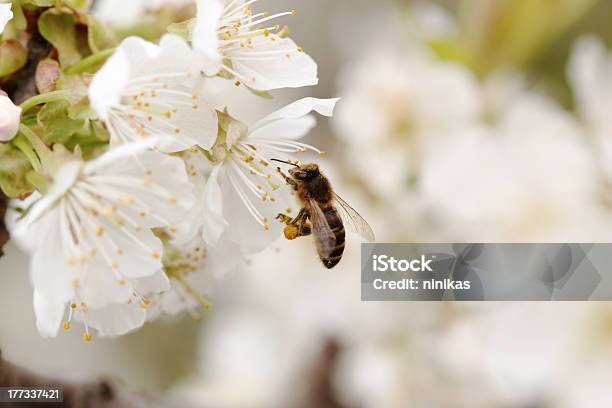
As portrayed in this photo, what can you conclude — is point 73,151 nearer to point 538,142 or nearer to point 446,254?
point 446,254

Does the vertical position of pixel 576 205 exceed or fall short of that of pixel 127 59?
it falls short

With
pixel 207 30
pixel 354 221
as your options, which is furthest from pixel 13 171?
pixel 354 221

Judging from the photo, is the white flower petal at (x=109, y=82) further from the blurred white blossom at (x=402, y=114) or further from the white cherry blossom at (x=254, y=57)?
the blurred white blossom at (x=402, y=114)

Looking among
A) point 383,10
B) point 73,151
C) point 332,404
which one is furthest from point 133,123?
point 383,10

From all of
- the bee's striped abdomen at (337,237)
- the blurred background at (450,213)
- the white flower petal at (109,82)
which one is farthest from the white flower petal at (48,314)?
the blurred background at (450,213)

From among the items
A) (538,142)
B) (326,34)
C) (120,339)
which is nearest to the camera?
(538,142)

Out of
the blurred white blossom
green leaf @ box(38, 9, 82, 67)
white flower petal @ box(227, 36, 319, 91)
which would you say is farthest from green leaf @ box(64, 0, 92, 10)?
the blurred white blossom

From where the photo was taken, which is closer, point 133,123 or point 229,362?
point 133,123

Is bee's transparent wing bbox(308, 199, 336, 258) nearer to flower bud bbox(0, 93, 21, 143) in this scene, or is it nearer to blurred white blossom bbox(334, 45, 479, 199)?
flower bud bbox(0, 93, 21, 143)
